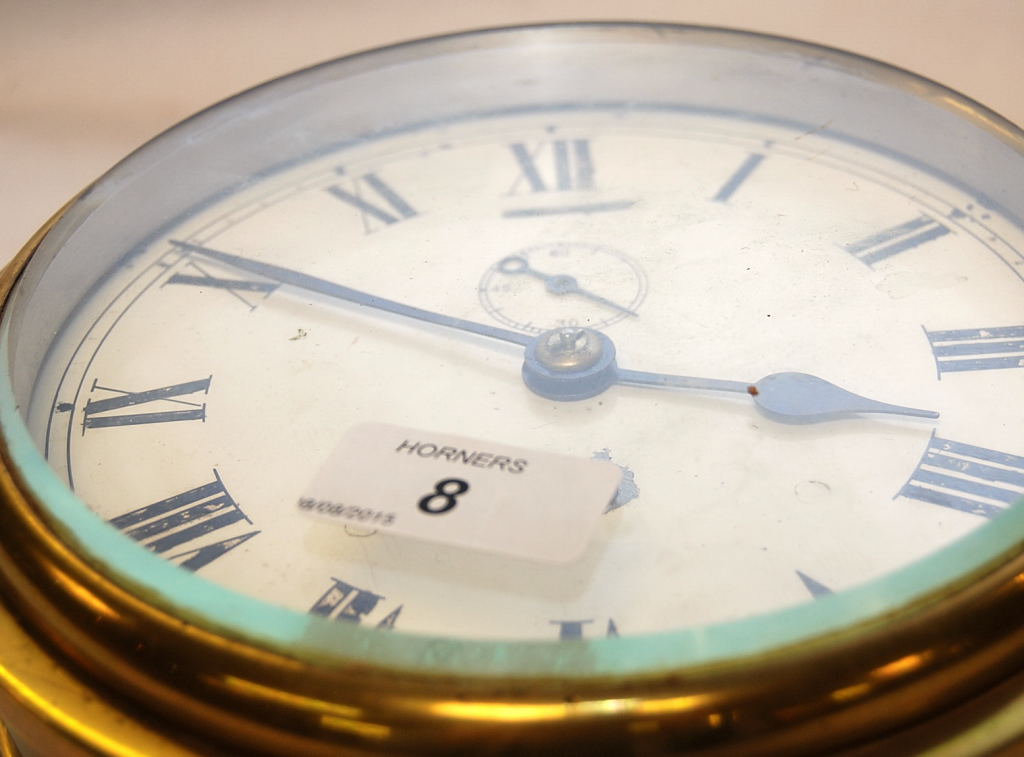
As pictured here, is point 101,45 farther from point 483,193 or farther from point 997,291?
point 997,291

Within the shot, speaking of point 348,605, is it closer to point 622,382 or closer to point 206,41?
point 622,382

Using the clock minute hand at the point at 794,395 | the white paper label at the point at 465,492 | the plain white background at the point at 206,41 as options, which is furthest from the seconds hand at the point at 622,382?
the plain white background at the point at 206,41

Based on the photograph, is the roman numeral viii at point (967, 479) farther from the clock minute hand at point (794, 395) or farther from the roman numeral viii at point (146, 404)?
the roman numeral viii at point (146, 404)

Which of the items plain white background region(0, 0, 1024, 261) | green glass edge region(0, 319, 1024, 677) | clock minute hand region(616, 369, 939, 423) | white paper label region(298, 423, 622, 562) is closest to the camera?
green glass edge region(0, 319, 1024, 677)

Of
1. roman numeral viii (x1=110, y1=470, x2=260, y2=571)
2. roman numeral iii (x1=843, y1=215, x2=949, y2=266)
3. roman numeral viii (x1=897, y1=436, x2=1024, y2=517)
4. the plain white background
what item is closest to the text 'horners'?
roman numeral viii (x1=110, y1=470, x2=260, y2=571)

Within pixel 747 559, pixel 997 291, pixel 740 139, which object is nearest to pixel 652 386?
pixel 747 559

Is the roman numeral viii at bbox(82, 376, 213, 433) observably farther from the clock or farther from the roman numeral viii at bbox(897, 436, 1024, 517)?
the roman numeral viii at bbox(897, 436, 1024, 517)

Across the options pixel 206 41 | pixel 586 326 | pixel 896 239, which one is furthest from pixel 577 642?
pixel 206 41
